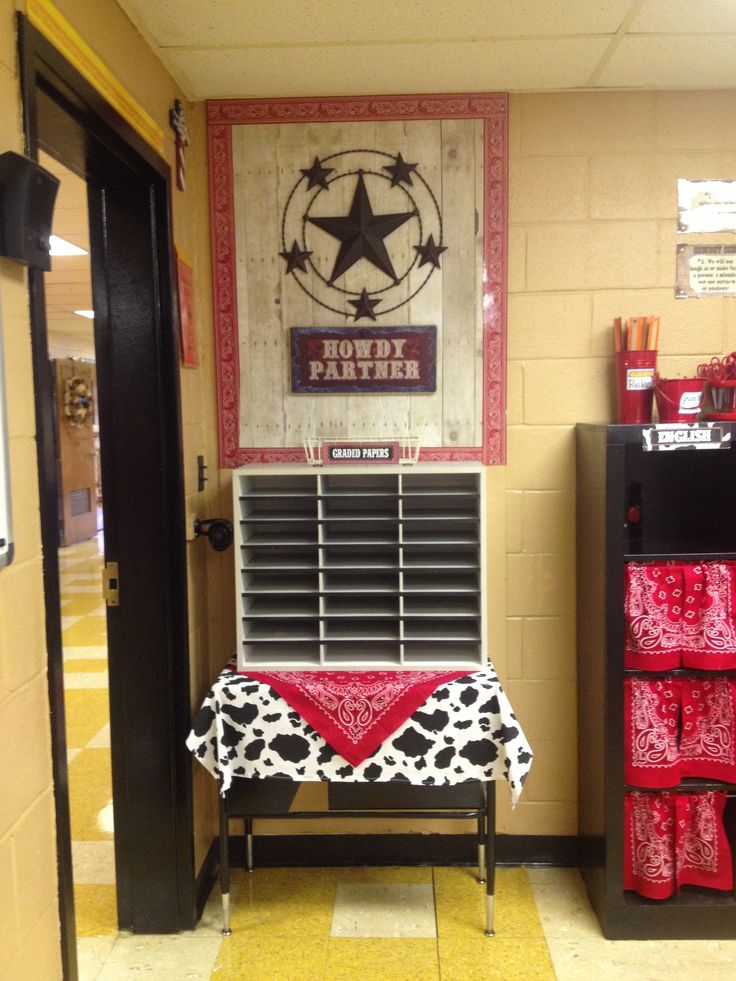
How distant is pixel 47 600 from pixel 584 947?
2.02 m

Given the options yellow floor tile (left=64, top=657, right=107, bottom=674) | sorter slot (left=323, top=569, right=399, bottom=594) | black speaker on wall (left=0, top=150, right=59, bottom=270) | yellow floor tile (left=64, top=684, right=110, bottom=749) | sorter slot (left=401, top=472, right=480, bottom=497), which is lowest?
yellow floor tile (left=64, top=684, right=110, bottom=749)

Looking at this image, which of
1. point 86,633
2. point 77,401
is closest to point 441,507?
point 86,633

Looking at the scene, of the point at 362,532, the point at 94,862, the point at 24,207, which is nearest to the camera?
the point at 24,207

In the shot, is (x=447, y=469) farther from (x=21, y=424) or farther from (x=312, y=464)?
(x=21, y=424)

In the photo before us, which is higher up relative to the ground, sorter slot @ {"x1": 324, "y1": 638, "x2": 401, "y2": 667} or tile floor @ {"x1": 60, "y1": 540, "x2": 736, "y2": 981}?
sorter slot @ {"x1": 324, "y1": 638, "x2": 401, "y2": 667}

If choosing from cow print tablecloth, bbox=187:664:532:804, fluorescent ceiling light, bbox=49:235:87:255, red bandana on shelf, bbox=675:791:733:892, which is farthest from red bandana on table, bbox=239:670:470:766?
fluorescent ceiling light, bbox=49:235:87:255

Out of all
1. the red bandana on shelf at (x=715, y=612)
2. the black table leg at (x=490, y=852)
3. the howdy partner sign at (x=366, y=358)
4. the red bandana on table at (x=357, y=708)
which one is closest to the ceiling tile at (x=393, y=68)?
the howdy partner sign at (x=366, y=358)

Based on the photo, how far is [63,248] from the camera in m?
5.19

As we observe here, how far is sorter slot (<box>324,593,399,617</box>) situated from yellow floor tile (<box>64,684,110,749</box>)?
6.11 feet

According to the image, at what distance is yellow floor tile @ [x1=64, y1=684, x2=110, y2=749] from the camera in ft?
13.5

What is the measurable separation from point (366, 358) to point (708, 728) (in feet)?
5.51

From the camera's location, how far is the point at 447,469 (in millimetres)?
2508

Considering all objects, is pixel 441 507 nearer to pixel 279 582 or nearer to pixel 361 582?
pixel 361 582

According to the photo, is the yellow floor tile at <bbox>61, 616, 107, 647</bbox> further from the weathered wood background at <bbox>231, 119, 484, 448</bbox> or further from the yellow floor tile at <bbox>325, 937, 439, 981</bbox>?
the yellow floor tile at <bbox>325, 937, 439, 981</bbox>
